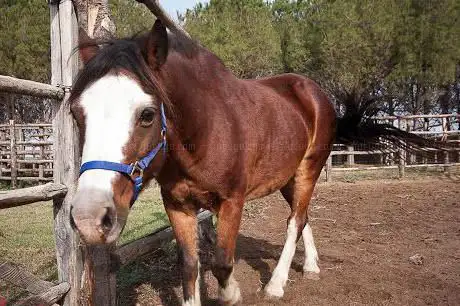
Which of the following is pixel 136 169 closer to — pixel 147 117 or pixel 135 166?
pixel 135 166

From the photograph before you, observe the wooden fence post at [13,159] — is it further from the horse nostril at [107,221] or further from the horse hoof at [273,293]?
the horse nostril at [107,221]

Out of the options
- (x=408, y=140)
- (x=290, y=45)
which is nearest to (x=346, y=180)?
(x=408, y=140)

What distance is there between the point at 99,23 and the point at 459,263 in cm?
411

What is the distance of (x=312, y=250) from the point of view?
4.24m

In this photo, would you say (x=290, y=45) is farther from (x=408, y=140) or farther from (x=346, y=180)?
A: (x=408, y=140)

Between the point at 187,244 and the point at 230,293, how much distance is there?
0.48m

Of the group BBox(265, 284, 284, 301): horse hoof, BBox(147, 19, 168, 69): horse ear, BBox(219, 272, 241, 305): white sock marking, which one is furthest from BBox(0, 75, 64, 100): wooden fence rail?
BBox(265, 284, 284, 301): horse hoof

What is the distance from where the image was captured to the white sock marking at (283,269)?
140 inches

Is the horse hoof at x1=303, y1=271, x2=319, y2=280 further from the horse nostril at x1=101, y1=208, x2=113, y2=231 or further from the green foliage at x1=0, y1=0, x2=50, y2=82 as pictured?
the green foliage at x1=0, y1=0, x2=50, y2=82

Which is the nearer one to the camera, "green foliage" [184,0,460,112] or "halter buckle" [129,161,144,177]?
"halter buckle" [129,161,144,177]

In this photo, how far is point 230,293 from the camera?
118 inches

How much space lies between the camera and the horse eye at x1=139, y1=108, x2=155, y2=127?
191 cm

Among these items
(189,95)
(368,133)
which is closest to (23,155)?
(368,133)

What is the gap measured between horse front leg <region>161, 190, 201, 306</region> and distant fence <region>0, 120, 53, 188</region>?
11536mm
